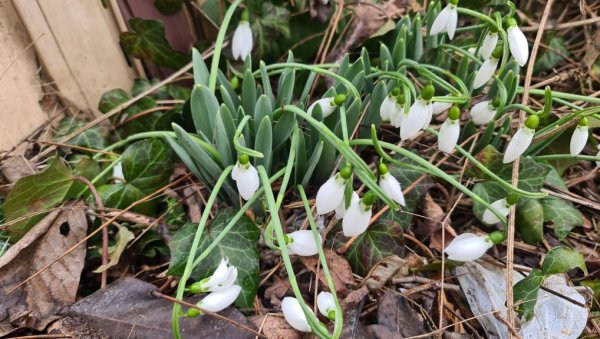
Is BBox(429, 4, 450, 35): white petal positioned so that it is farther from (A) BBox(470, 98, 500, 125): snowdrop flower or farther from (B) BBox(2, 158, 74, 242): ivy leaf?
(B) BBox(2, 158, 74, 242): ivy leaf

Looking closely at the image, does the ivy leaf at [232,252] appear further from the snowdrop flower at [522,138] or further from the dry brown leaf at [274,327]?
the snowdrop flower at [522,138]

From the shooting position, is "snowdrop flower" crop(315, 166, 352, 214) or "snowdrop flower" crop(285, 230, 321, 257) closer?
"snowdrop flower" crop(315, 166, 352, 214)

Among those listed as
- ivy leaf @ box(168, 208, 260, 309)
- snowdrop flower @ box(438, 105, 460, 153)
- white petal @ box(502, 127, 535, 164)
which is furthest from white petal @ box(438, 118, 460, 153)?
ivy leaf @ box(168, 208, 260, 309)

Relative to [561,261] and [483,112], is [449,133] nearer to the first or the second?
[483,112]

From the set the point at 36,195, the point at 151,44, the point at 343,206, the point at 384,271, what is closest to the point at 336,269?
the point at 384,271

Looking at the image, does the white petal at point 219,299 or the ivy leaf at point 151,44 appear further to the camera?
the ivy leaf at point 151,44

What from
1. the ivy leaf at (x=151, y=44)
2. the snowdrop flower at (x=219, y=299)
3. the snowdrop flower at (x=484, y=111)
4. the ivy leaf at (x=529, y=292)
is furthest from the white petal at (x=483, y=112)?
the ivy leaf at (x=151, y=44)
